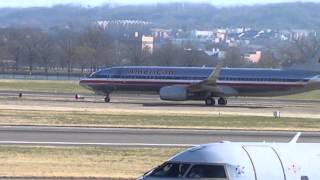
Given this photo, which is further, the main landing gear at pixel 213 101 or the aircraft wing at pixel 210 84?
the main landing gear at pixel 213 101

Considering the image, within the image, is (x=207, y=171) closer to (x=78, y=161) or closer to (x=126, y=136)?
(x=78, y=161)

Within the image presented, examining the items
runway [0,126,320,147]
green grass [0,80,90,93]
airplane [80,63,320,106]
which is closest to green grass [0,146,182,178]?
runway [0,126,320,147]

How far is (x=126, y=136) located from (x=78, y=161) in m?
10.1

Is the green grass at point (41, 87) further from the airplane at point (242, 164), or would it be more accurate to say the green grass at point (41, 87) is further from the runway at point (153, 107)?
the airplane at point (242, 164)

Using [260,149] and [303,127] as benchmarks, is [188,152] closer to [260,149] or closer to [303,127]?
[260,149]

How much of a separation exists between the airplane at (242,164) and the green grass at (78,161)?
35.5ft

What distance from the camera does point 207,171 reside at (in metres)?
9.54

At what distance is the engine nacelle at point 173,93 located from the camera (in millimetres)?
64125

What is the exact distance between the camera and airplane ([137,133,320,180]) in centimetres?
949

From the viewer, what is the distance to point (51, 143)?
29.5m

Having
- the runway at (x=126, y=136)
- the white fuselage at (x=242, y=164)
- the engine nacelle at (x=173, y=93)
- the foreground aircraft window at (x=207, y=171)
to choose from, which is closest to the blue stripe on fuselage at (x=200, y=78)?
the engine nacelle at (x=173, y=93)

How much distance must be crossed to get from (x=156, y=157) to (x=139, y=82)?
4083 cm

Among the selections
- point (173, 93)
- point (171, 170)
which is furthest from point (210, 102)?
point (171, 170)

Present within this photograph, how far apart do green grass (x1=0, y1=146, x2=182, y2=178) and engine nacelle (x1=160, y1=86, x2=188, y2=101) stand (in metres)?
35.9
